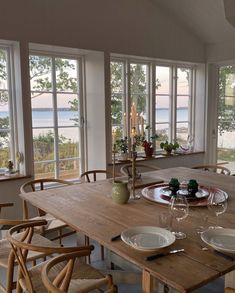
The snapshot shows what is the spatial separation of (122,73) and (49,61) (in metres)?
1.04

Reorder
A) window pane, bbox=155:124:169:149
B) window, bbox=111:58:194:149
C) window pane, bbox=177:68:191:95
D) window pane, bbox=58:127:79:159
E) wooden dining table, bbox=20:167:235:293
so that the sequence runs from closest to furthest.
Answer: wooden dining table, bbox=20:167:235:293 → window pane, bbox=58:127:79:159 → window, bbox=111:58:194:149 → window pane, bbox=155:124:169:149 → window pane, bbox=177:68:191:95

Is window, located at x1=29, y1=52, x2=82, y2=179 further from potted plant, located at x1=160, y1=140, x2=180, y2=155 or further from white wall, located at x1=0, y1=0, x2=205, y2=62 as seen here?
potted plant, located at x1=160, y1=140, x2=180, y2=155

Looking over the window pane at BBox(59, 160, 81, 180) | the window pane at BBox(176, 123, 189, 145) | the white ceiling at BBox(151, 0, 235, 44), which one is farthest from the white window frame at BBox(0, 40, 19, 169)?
the window pane at BBox(176, 123, 189, 145)

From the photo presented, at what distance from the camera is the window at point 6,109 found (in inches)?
131

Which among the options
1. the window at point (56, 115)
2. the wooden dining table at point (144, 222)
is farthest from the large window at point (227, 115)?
the window at point (56, 115)

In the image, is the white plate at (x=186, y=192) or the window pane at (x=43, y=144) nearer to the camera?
the white plate at (x=186, y=192)

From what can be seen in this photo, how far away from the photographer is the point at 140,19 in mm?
4023

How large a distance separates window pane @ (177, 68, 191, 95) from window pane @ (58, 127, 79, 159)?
1895 mm

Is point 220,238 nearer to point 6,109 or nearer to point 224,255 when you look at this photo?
point 224,255

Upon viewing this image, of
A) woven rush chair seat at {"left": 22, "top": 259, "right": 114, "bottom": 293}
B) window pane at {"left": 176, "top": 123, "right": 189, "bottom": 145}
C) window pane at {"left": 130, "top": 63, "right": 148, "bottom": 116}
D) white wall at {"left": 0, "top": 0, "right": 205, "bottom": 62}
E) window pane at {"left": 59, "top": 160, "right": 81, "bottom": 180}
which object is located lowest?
woven rush chair seat at {"left": 22, "top": 259, "right": 114, "bottom": 293}

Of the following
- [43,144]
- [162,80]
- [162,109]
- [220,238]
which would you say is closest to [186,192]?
[220,238]

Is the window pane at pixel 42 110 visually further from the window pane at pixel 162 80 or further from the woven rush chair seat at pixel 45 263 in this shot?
the woven rush chair seat at pixel 45 263

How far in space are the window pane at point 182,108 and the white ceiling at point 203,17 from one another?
94 centimetres

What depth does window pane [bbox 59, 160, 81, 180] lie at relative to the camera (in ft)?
13.0
